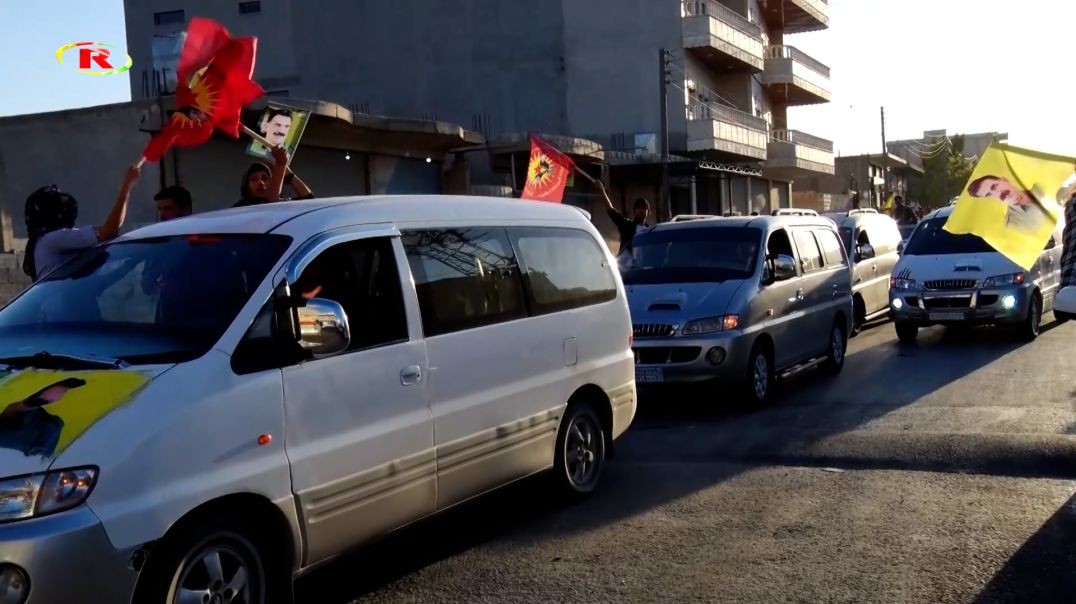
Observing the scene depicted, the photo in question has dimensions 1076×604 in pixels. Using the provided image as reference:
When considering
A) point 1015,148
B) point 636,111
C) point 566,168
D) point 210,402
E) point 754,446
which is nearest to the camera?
point 210,402

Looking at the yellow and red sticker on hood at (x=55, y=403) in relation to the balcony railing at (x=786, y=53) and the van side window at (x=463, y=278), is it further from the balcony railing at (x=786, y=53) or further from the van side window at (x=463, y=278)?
the balcony railing at (x=786, y=53)

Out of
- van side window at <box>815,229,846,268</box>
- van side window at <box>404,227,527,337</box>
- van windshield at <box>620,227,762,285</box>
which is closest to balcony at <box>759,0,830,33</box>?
van side window at <box>815,229,846,268</box>

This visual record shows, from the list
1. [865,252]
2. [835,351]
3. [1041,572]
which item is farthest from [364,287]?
[865,252]

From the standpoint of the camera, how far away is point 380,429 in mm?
5082

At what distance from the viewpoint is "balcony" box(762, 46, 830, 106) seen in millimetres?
46031

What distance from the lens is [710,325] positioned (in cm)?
999

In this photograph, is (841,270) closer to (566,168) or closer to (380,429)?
(566,168)

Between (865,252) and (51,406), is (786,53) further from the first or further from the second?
(51,406)

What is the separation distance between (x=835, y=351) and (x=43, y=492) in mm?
10301

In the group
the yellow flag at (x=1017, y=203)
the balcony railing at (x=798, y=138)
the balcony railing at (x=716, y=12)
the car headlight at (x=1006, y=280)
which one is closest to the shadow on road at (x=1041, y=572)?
the yellow flag at (x=1017, y=203)

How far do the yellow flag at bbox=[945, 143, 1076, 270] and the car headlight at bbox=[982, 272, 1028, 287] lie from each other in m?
7.44

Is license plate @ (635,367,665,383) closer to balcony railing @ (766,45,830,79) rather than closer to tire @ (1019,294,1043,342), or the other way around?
tire @ (1019,294,1043,342)

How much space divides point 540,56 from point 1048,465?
3290 centimetres

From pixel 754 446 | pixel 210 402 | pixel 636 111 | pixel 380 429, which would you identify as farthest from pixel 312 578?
pixel 636 111
